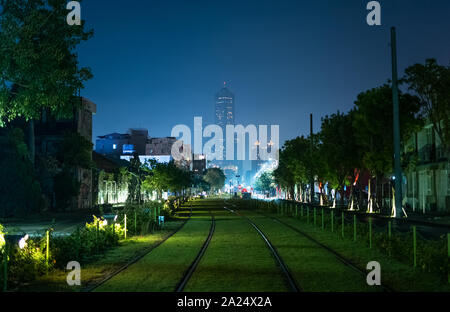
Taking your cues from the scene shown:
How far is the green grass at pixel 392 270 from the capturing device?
1171cm

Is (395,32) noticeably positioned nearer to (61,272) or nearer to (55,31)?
(55,31)

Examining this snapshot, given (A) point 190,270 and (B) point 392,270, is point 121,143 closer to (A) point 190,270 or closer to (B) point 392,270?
(A) point 190,270

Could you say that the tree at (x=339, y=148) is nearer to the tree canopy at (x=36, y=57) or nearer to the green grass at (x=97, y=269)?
the green grass at (x=97, y=269)

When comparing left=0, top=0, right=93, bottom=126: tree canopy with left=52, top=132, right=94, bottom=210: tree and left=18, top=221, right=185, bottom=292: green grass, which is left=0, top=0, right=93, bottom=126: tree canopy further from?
left=52, top=132, right=94, bottom=210: tree

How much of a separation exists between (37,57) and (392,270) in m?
12.1

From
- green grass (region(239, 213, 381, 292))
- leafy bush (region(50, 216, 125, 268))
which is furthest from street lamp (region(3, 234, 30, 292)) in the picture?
green grass (region(239, 213, 381, 292))

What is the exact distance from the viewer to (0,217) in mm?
44438

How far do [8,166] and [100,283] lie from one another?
3747 cm

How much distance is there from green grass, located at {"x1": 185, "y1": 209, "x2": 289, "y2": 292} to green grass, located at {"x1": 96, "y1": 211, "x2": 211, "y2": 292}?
542 mm

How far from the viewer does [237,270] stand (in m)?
14.2

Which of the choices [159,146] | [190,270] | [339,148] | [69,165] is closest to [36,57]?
[190,270]

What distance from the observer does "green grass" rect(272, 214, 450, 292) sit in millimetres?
11711

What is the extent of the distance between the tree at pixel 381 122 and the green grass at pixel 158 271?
72.8 ft

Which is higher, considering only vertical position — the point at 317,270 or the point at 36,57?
the point at 36,57
